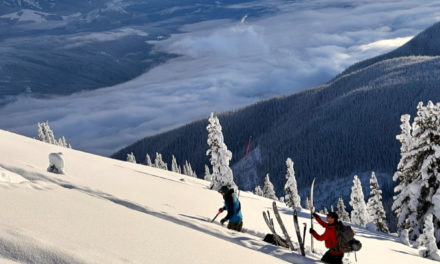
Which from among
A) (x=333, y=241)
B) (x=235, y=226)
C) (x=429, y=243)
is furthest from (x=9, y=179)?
(x=429, y=243)

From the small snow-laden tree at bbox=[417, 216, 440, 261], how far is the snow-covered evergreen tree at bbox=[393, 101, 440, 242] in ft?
2.87

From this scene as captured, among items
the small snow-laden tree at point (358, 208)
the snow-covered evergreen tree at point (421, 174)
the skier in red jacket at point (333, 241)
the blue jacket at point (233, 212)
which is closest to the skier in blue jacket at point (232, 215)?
the blue jacket at point (233, 212)

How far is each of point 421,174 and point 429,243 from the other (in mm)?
5403

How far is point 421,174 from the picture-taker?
26828 mm

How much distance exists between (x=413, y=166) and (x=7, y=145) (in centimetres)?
2264

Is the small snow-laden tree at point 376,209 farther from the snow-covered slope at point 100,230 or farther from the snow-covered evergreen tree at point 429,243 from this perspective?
the snow-covered slope at point 100,230

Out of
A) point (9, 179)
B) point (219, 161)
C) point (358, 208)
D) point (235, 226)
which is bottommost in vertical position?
point (358, 208)

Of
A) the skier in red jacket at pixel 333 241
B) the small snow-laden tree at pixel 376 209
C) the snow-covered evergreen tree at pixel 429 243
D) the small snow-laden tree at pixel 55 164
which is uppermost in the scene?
the small snow-laden tree at pixel 55 164

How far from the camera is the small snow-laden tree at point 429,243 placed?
2109 centimetres

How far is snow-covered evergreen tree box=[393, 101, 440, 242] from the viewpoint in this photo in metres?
26.2

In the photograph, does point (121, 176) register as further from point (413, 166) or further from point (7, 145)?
point (413, 166)

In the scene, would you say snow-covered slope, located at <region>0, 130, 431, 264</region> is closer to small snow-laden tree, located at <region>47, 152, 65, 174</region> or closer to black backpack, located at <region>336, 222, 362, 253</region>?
small snow-laden tree, located at <region>47, 152, 65, 174</region>

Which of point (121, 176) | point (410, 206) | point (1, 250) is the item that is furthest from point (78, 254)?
point (410, 206)

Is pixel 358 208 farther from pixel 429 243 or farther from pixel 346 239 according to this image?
pixel 346 239
